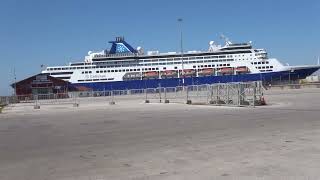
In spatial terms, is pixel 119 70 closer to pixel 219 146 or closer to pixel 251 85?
pixel 251 85

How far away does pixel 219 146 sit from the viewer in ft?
39.8

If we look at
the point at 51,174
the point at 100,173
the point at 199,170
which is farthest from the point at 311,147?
the point at 51,174

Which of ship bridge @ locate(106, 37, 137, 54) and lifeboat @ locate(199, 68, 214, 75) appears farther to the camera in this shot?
ship bridge @ locate(106, 37, 137, 54)

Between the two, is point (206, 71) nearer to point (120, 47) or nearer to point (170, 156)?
point (120, 47)

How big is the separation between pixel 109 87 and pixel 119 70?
5701 millimetres

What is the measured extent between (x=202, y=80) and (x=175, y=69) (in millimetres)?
8402

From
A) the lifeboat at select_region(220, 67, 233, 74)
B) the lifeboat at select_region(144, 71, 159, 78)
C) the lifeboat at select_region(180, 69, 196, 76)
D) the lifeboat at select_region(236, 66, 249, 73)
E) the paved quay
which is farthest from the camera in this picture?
the lifeboat at select_region(144, 71, 159, 78)

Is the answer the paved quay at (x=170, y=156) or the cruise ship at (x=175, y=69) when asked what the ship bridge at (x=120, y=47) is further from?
the paved quay at (x=170, y=156)

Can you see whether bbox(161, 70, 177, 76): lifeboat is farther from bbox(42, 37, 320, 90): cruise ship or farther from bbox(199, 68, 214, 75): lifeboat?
bbox(199, 68, 214, 75): lifeboat

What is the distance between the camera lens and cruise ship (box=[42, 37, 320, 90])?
464ft

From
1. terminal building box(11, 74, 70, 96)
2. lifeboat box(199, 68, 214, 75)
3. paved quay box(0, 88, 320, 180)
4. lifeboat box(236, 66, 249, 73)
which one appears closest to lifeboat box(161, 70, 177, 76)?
lifeboat box(199, 68, 214, 75)

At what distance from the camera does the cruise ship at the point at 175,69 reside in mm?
141500

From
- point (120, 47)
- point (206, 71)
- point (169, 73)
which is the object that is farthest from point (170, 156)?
point (120, 47)

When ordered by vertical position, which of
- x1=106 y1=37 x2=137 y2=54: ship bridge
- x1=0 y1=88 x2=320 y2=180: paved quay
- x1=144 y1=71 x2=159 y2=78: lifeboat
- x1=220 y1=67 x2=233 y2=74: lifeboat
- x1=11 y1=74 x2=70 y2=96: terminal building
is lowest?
x1=0 y1=88 x2=320 y2=180: paved quay
